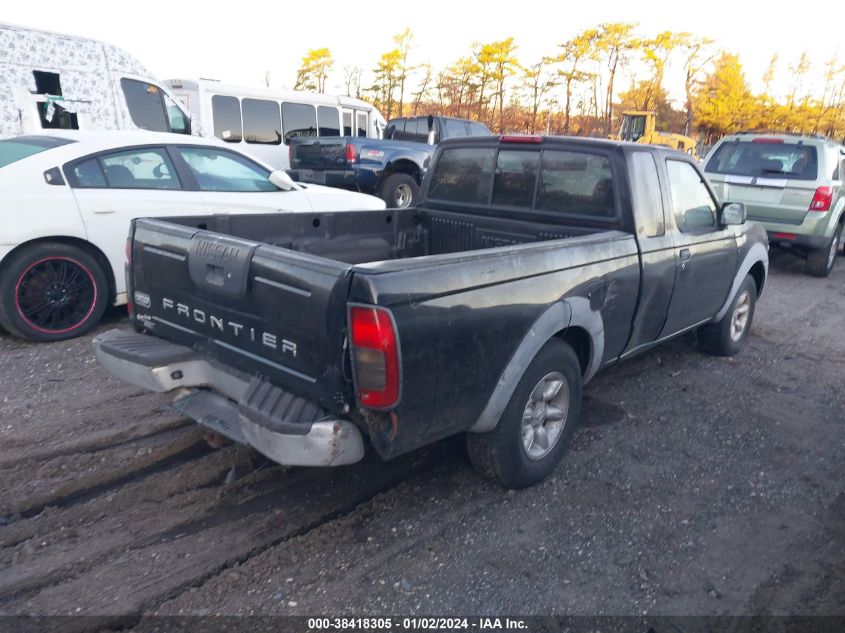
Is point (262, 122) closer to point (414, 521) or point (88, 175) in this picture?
point (88, 175)

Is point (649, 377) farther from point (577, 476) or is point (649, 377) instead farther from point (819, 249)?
point (819, 249)

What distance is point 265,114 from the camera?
13789mm

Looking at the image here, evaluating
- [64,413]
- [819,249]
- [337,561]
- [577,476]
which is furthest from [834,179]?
[64,413]

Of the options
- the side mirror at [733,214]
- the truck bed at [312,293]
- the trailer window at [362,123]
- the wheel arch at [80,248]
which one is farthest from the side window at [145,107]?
the side mirror at [733,214]

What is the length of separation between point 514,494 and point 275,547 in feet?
4.14

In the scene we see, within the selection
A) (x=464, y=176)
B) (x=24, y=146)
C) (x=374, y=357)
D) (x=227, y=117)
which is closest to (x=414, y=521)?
(x=374, y=357)

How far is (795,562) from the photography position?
2.95m

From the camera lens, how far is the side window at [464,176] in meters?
4.52

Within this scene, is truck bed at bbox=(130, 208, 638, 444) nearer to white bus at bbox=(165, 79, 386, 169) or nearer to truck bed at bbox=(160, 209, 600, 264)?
truck bed at bbox=(160, 209, 600, 264)

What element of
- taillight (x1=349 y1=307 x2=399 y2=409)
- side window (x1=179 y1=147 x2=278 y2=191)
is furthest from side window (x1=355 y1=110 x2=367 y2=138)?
taillight (x1=349 y1=307 x2=399 y2=409)

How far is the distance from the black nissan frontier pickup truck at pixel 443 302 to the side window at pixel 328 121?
1078 centimetres

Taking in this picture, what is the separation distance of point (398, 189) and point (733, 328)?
307 inches

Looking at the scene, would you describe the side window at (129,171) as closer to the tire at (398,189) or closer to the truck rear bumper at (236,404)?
the truck rear bumper at (236,404)

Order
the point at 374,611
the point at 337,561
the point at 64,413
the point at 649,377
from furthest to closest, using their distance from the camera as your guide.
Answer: the point at 649,377 < the point at 64,413 < the point at 337,561 < the point at 374,611
